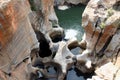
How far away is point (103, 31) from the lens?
2148cm

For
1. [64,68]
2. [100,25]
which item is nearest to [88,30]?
[100,25]

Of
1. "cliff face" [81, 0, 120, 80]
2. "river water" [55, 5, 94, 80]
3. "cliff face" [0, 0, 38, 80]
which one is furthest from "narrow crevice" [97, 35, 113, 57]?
"cliff face" [0, 0, 38, 80]

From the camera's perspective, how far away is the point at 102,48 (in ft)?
72.6

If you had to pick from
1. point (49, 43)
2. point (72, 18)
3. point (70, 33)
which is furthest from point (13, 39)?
point (72, 18)

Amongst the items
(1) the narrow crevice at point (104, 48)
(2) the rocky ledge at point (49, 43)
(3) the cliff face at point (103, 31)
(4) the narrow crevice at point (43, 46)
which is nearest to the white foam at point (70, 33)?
(2) the rocky ledge at point (49, 43)

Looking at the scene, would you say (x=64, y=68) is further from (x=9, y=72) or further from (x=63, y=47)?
(x=9, y=72)

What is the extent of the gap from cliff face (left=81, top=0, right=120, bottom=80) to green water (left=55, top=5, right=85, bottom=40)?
5195mm

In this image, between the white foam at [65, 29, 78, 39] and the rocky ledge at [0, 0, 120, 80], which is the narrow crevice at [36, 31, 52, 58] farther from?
the white foam at [65, 29, 78, 39]

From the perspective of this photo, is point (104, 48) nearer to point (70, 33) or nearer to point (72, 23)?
point (70, 33)

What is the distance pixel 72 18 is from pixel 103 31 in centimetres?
1077

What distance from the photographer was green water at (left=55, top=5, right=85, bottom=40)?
29.5m

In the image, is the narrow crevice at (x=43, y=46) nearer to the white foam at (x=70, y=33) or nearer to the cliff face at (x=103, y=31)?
the white foam at (x=70, y=33)

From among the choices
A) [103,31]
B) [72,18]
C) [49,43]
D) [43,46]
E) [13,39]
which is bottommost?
[72,18]

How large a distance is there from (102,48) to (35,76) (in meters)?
6.23
